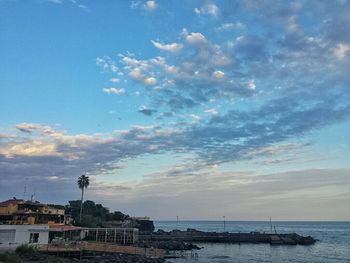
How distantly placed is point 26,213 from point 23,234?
853 centimetres

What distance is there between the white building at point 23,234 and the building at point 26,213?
166 inches

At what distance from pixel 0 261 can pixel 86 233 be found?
42368mm

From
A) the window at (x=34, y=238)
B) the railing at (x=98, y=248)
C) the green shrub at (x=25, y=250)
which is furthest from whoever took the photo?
the window at (x=34, y=238)

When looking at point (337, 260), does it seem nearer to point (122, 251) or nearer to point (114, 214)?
point (122, 251)

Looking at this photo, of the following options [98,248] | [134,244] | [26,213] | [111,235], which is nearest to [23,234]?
[26,213]

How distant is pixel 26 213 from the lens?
64438 mm

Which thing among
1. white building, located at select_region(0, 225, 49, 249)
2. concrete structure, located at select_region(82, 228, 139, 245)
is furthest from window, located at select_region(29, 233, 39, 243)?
concrete structure, located at select_region(82, 228, 139, 245)

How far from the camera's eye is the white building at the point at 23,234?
54.8m

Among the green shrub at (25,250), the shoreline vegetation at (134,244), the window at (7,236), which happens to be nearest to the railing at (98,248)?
the shoreline vegetation at (134,244)

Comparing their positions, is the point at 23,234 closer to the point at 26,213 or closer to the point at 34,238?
the point at 34,238

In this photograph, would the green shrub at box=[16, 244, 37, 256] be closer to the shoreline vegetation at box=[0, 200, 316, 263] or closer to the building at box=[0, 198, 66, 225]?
the shoreline vegetation at box=[0, 200, 316, 263]

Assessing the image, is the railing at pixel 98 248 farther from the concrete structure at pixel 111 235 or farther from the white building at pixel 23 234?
the concrete structure at pixel 111 235

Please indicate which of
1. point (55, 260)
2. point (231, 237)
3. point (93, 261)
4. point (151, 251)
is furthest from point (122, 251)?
point (231, 237)

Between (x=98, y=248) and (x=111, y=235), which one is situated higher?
(x=111, y=235)
